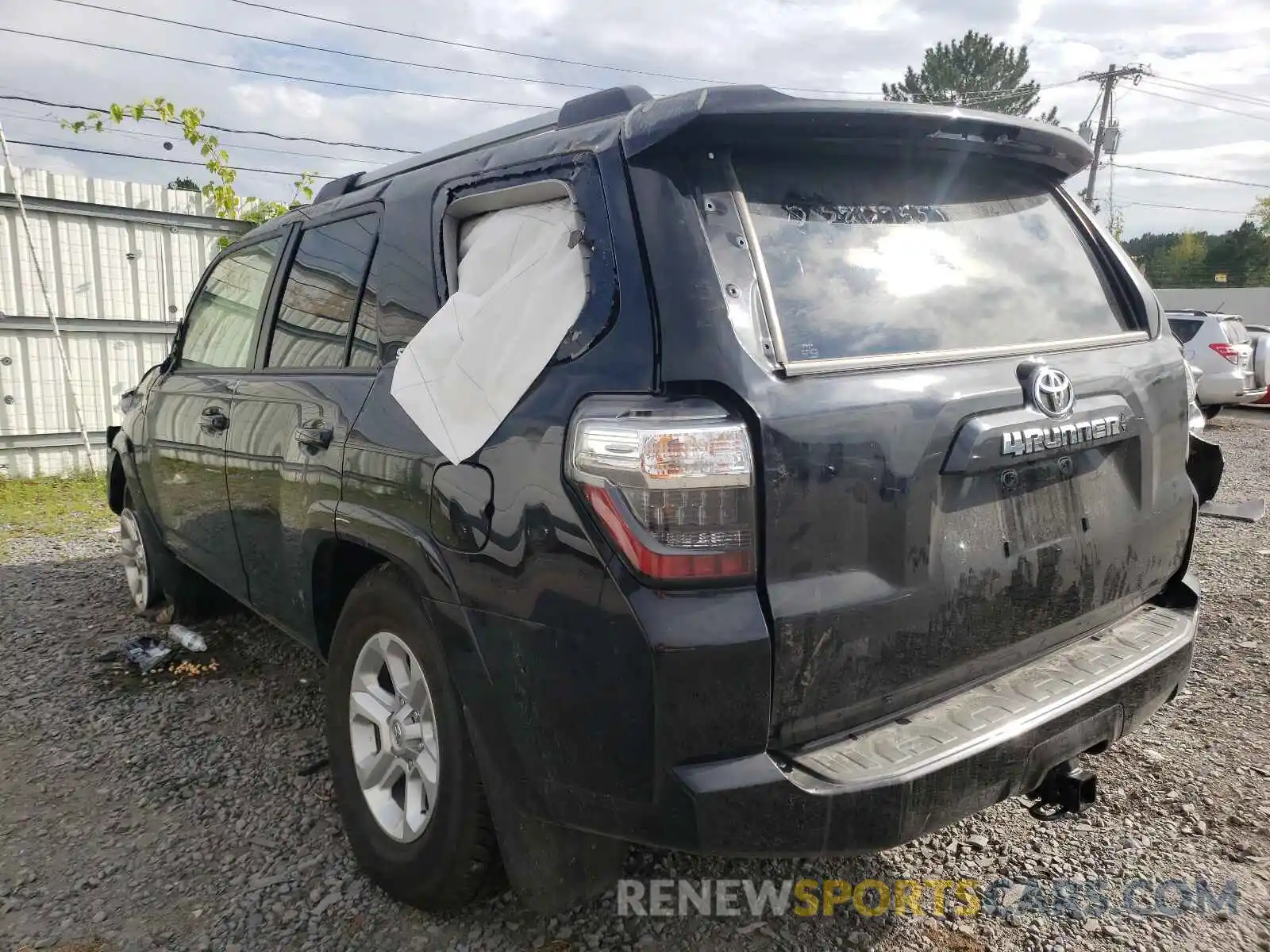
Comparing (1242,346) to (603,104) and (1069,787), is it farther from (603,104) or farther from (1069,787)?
(603,104)

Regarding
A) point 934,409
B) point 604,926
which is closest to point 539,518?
point 934,409

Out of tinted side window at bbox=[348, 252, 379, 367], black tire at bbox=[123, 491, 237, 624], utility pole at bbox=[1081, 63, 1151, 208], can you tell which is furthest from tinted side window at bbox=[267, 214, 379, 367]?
utility pole at bbox=[1081, 63, 1151, 208]

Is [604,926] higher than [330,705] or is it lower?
lower

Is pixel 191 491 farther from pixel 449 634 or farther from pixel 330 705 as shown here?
pixel 449 634

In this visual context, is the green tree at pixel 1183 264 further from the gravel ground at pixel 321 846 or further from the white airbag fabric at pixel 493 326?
the white airbag fabric at pixel 493 326

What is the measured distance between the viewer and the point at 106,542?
6684 millimetres

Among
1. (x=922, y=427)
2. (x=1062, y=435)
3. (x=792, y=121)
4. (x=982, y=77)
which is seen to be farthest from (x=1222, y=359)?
(x=982, y=77)

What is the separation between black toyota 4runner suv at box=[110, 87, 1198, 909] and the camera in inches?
66.5

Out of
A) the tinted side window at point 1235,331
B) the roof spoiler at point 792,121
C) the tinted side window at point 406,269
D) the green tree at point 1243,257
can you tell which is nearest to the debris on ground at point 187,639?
the tinted side window at point 406,269

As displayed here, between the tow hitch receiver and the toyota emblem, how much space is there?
2.66 feet

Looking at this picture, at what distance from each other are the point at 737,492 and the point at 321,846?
193 centimetres

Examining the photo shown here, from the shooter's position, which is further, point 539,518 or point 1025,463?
point 1025,463

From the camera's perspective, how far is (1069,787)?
209cm

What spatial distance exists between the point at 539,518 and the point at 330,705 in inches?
49.4
